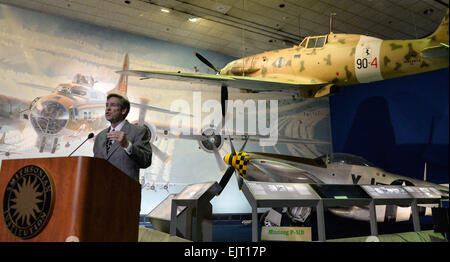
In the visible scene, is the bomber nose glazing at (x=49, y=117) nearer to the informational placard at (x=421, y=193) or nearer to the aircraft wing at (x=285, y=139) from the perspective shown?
the aircraft wing at (x=285, y=139)

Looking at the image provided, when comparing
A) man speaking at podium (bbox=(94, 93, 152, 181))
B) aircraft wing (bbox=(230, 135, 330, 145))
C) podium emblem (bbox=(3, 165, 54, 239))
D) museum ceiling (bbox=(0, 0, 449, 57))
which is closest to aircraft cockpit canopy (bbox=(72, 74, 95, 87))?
museum ceiling (bbox=(0, 0, 449, 57))

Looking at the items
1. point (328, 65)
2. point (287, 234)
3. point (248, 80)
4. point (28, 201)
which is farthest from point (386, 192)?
point (28, 201)

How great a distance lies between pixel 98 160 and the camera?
1327mm

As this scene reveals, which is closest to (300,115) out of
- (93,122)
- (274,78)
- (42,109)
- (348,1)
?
(348,1)

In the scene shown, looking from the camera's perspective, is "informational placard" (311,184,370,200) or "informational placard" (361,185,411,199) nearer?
"informational placard" (311,184,370,200)

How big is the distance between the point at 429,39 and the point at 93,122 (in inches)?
289

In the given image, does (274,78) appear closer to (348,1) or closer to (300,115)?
(348,1)

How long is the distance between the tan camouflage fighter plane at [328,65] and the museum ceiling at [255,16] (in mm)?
1793

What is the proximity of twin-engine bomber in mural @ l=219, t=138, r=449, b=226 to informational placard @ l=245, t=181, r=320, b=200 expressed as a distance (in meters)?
2.20

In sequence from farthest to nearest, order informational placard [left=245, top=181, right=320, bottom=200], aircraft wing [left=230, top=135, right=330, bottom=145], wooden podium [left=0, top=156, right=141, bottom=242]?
aircraft wing [left=230, top=135, right=330, bottom=145] < informational placard [left=245, top=181, right=320, bottom=200] < wooden podium [left=0, top=156, right=141, bottom=242]

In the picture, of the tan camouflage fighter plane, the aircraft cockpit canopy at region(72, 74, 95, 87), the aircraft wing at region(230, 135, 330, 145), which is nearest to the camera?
the tan camouflage fighter plane

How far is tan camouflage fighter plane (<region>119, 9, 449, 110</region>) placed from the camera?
4.07m

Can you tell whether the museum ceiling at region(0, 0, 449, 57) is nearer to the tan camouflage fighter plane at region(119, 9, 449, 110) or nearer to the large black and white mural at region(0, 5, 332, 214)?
the large black and white mural at region(0, 5, 332, 214)

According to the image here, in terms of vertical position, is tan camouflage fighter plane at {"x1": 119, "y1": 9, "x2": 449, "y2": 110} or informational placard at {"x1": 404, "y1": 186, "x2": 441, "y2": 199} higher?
tan camouflage fighter plane at {"x1": 119, "y1": 9, "x2": 449, "y2": 110}
